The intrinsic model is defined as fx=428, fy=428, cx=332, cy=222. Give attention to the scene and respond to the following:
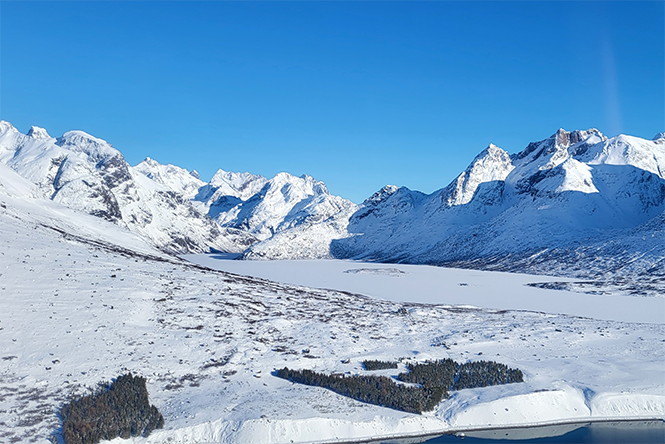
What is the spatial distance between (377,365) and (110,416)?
54.7 feet

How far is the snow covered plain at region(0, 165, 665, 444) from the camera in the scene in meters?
21.8

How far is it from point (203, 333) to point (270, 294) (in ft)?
60.8

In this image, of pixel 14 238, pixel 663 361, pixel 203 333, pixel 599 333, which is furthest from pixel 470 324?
pixel 14 238

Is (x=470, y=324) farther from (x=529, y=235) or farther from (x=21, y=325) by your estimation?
(x=529, y=235)

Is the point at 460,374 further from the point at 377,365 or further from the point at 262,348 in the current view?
the point at 262,348

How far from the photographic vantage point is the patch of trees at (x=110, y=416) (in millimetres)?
18922

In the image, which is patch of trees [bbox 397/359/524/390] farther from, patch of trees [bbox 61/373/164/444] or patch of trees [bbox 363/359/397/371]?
patch of trees [bbox 61/373/164/444]

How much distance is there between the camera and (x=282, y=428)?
2098 centimetres

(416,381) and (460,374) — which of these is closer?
(416,381)

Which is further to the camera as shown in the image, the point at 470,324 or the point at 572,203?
the point at 572,203

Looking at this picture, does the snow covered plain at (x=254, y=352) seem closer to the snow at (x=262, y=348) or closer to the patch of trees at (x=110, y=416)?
the snow at (x=262, y=348)

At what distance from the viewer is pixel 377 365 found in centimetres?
2981

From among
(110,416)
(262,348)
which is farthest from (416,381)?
(110,416)

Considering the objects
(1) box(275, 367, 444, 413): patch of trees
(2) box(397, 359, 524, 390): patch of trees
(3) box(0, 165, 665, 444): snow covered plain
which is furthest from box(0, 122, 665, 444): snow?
(2) box(397, 359, 524, 390): patch of trees
